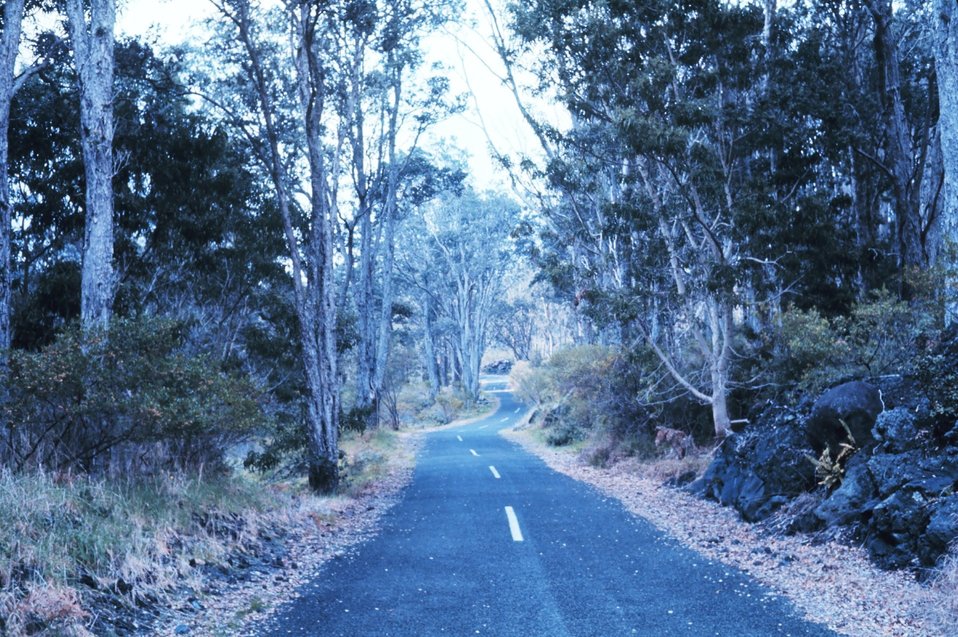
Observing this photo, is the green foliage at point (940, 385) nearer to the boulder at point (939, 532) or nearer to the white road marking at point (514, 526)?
the boulder at point (939, 532)

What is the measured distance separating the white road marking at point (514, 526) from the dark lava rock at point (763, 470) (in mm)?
3267

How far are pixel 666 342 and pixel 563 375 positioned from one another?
5051mm

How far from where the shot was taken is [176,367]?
31.9 feet

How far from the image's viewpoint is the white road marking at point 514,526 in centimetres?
1027

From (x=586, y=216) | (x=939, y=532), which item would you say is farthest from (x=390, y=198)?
(x=939, y=532)

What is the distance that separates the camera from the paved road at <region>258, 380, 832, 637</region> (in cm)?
631

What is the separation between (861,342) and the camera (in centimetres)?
1264

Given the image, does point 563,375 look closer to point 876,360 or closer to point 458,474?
point 458,474

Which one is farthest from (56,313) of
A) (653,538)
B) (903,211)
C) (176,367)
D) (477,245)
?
(477,245)

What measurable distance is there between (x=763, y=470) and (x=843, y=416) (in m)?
1.71

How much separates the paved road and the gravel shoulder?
0.31 m

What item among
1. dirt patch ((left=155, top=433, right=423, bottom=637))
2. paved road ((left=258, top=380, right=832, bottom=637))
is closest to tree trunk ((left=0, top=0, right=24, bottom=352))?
dirt patch ((left=155, top=433, right=423, bottom=637))

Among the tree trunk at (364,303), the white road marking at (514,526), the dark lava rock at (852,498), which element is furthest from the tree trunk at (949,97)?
the tree trunk at (364,303)

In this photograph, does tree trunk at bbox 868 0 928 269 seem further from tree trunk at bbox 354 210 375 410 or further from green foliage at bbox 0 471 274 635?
tree trunk at bbox 354 210 375 410
